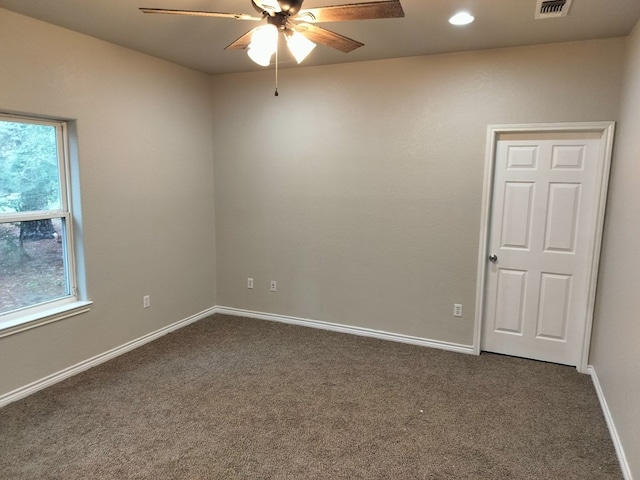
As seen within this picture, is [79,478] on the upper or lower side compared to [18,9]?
lower

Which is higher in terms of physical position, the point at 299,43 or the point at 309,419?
the point at 299,43

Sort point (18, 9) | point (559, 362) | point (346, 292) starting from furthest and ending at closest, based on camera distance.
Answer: point (346, 292)
point (559, 362)
point (18, 9)

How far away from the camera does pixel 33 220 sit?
307cm

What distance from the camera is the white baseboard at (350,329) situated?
3.83 m

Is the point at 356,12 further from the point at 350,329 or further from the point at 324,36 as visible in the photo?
the point at 350,329

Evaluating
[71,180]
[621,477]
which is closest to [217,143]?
[71,180]

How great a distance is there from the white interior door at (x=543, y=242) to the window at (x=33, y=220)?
3510 mm

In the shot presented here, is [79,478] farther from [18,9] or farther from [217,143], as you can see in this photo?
[217,143]

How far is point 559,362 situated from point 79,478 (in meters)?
3.56

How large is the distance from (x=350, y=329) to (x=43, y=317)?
263cm

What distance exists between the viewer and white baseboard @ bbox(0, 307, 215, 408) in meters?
2.89


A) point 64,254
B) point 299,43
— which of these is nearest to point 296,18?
point 299,43

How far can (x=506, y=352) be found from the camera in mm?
3705

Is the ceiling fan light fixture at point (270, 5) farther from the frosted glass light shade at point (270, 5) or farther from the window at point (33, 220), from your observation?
the window at point (33, 220)
